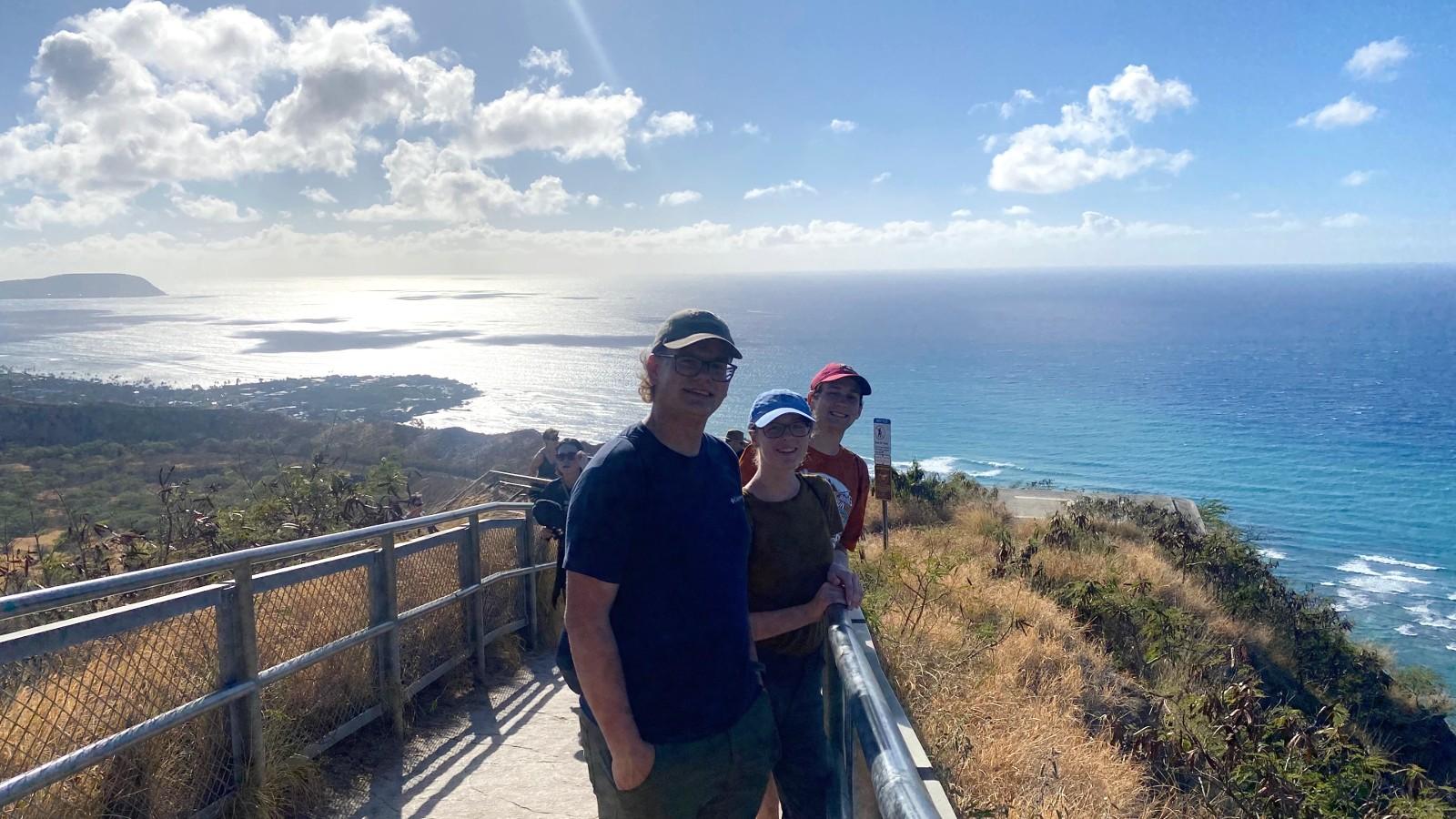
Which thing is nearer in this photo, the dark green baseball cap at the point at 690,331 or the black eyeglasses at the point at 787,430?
the dark green baseball cap at the point at 690,331

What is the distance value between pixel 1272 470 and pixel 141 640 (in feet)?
206

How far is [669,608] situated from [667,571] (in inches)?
3.6

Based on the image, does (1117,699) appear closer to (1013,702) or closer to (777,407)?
(1013,702)

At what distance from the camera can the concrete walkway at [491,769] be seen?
395 centimetres

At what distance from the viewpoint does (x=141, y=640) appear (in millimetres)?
3107

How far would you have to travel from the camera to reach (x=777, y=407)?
113 inches

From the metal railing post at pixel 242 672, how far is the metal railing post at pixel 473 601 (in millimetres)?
2115

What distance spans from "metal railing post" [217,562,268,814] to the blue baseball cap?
2.04 m

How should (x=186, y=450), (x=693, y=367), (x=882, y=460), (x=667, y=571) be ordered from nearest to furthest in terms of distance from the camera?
(x=667, y=571) < (x=693, y=367) < (x=882, y=460) < (x=186, y=450)

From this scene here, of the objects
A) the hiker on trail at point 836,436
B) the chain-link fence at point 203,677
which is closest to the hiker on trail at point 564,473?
the chain-link fence at point 203,677

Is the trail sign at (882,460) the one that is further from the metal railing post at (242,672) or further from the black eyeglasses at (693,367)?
the black eyeglasses at (693,367)

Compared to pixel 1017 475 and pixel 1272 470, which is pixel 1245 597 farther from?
pixel 1272 470

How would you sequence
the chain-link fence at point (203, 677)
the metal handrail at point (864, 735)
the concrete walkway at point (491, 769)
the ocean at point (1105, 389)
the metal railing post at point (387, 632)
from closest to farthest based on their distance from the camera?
the metal handrail at point (864, 735), the chain-link fence at point (203, 677), the concrete walkway at point (491, 769), the metal railing post at point (387, 632), the ocean at point (1105, 389)

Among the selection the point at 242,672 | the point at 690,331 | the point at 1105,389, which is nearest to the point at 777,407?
the point at 690,331
